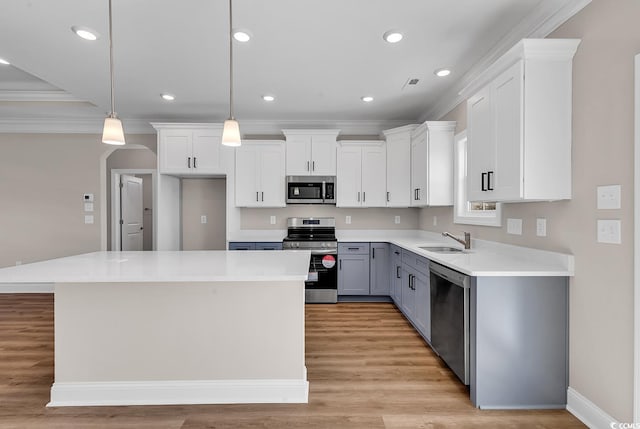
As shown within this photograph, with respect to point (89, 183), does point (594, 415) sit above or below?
below

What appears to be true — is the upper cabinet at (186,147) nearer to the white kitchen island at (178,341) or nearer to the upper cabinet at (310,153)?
the upper cabinet at (310,153)

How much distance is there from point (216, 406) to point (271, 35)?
270cm

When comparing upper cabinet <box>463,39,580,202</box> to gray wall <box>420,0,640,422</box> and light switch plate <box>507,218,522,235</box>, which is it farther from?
light switch plate <box>507,218,522,235</box>

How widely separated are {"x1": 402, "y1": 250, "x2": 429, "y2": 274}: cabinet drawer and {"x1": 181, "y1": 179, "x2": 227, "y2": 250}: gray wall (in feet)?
9.51

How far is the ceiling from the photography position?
6.86ft

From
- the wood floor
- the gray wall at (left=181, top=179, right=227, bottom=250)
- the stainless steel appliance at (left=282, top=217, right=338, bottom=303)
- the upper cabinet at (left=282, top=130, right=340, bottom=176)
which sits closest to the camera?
the wood floor

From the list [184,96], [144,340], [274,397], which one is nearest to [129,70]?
[184,96]

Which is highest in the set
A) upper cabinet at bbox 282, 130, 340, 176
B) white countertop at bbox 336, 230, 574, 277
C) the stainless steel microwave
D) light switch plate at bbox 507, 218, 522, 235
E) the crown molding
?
the crown molding

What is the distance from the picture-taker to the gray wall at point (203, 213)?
488 centimetres

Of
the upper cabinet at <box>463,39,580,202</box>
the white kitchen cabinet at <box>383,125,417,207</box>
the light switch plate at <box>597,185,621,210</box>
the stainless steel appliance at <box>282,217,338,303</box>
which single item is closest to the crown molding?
the upper cabinet at <box>463,39,580,202</box>

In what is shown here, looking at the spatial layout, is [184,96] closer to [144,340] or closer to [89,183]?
[89,183]

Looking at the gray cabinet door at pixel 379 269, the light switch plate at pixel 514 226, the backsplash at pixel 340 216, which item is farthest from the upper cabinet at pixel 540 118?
the backsplash at pixel 340 216

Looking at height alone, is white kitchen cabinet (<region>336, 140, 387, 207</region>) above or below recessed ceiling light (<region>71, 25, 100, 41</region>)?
below

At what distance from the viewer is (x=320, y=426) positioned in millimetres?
1786
